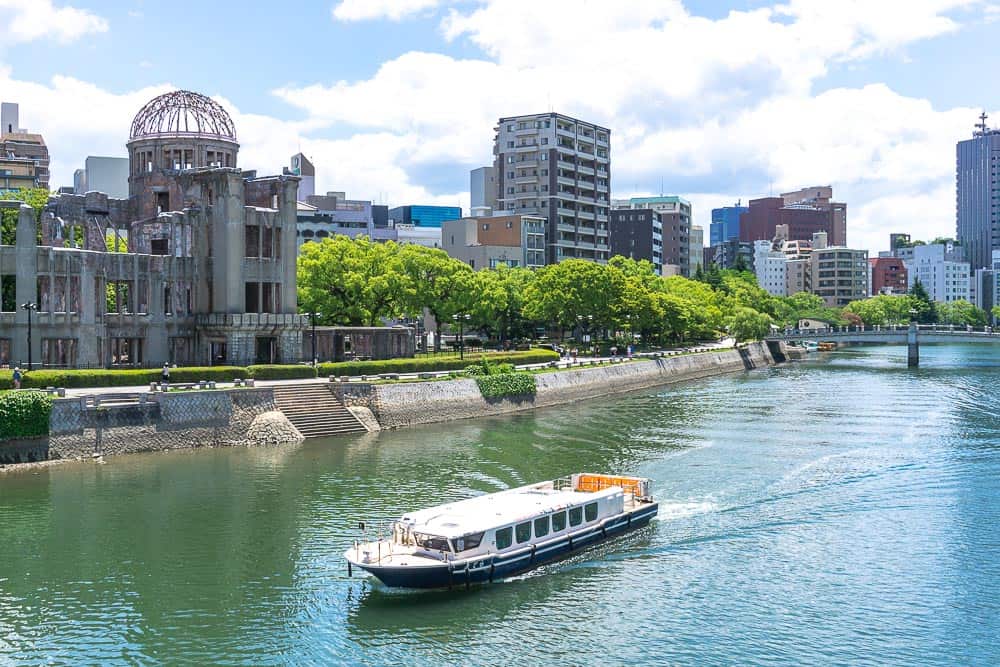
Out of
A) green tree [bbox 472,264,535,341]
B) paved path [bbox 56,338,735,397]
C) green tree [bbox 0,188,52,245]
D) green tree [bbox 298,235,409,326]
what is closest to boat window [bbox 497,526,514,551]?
paved path [bbox 56,338,735,397]

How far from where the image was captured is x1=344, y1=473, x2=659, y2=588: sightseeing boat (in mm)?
39938

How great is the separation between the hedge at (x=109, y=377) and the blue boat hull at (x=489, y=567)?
42117 millimetres

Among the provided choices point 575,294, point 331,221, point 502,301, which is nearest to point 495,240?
point 331,221

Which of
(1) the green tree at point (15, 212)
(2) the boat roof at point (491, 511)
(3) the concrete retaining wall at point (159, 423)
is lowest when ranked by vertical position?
(2) the boat roof at point (491, 511)

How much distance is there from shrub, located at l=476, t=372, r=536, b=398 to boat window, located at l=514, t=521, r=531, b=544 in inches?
1965

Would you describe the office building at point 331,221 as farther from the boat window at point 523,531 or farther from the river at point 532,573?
the boat window at point 523,531

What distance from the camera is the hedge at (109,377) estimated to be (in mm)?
70750

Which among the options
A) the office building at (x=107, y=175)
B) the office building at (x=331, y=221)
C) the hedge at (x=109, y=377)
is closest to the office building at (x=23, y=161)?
the office building at (x=107, y=175)

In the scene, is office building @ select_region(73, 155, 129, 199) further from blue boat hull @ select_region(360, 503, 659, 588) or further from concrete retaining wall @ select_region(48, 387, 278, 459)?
blue boat hull @ select_region(360, 503, 659, 588)

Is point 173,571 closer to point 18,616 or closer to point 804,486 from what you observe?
point 18,616

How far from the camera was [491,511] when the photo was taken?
44281 mm

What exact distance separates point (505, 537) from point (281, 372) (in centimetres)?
4682

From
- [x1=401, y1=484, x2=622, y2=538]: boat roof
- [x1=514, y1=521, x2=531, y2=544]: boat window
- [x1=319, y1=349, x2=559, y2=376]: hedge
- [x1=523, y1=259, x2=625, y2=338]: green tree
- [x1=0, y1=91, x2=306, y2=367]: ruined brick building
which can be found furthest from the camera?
[x1=523, y1=259, x2=625, y2=338]: green tree

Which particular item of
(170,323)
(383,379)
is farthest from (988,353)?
(170,323)
